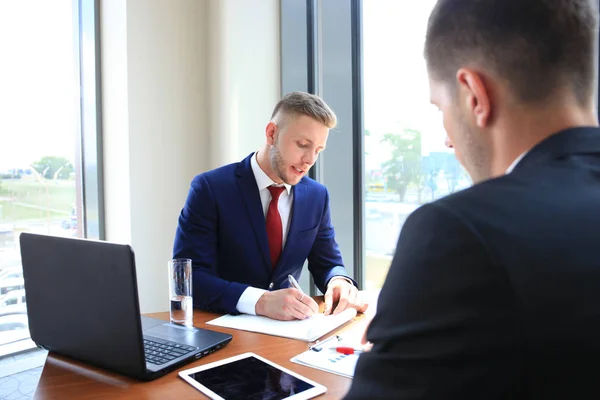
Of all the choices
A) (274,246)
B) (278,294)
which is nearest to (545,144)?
(278,294)

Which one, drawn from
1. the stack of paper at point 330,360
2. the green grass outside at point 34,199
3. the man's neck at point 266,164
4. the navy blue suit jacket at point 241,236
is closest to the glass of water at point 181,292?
the navy blue suit jacket at point 241,236

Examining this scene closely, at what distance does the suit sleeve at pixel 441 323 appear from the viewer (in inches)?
19.7

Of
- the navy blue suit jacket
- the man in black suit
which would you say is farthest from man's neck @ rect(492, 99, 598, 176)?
the navy blue suit jacket

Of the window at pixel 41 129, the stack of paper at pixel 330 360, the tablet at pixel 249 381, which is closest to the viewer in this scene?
the tablet at pixel 249 381

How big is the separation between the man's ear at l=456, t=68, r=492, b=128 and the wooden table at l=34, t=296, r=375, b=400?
→ 0.60 meters

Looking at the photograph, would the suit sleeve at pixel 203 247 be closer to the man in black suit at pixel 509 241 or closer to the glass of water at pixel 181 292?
the glass of water at pixel 181 292

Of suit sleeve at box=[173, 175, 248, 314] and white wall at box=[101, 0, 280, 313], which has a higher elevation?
white wall at box=[101, 0, 280, 313]

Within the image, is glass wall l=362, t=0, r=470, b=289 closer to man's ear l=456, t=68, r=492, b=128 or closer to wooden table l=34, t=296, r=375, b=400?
wooden table l=34, t=296, r=375, b=400

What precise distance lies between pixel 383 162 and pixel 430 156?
1.18 feet

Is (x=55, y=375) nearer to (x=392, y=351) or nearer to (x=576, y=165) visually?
(x=392, y=351)

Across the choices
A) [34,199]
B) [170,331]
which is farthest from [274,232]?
[34,199]

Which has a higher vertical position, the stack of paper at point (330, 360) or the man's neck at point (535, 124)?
the man's neck at point (535, 124)

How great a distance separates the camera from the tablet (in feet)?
3.07

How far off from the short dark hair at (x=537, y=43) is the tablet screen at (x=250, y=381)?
27.3 inches
